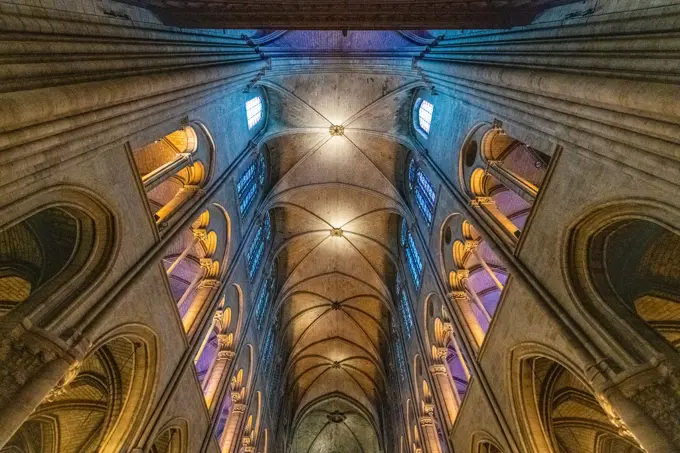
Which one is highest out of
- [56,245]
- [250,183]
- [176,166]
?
[250,183]

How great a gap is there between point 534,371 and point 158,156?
13081mm

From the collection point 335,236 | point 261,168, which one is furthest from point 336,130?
point 335,236

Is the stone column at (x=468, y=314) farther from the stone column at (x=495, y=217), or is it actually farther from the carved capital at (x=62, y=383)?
the carved capital at (x=62, y=383)

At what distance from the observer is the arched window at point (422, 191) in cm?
1422

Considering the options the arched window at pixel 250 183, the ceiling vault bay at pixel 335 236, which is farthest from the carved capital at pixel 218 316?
the ceiling vault bay at pixel 335 236

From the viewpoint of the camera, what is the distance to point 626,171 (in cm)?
484

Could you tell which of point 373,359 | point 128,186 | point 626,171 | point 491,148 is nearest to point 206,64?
point 128,186

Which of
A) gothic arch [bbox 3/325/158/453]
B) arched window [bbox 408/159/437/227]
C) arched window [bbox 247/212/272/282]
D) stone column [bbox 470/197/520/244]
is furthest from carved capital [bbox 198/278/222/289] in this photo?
stone column [bbox 470/197/520/244]

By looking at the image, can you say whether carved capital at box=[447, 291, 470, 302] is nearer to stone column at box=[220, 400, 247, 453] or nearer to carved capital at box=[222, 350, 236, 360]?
carved capital at box=[222, 350, 236, 360]

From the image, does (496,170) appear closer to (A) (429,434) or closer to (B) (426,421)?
(B) (426,421)

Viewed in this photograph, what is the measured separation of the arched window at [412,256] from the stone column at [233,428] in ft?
28.2

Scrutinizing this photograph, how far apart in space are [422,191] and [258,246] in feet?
26.7

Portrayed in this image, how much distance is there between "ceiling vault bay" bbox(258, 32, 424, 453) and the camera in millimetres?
16641

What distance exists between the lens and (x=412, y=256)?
1708 cm
